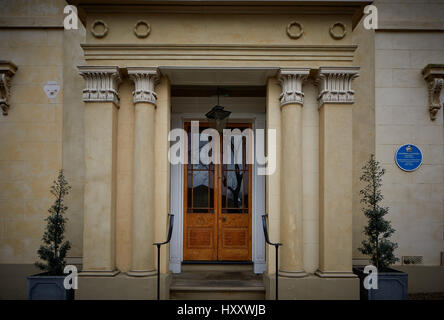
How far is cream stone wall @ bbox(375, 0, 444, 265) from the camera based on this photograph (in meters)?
6.97

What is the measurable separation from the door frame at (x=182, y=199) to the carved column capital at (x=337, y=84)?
1.88 meters

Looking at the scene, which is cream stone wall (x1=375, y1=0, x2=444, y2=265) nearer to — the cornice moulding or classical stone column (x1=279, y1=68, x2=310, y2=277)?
the cornice moulding

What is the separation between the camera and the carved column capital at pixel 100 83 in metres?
5.71

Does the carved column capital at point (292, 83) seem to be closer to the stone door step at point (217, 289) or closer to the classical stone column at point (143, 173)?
the classical stone column at point (143, 173)

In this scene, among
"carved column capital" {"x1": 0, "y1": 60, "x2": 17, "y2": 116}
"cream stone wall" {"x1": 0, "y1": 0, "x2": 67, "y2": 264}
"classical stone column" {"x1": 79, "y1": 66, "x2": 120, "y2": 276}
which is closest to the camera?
"classical stone column" {"x1": 79, "y1": 66, "x2": 120, "y2": 276}

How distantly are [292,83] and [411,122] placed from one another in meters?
2.78

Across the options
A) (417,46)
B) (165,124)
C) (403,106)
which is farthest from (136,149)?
(417,46)

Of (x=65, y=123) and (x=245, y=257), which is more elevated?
(x=65, y=123)

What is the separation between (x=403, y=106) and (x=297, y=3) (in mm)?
2980

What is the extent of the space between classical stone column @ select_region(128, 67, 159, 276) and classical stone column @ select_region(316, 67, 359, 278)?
2.63 metres

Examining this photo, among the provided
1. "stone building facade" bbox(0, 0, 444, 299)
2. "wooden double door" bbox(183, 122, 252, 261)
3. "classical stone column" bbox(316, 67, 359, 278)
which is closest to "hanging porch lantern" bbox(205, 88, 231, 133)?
"stone building facade" bbox(0, 0, 444, 299)

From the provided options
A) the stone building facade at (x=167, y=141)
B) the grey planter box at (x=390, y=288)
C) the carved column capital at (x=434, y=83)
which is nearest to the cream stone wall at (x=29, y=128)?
the stone building facade at (x=167, y=141)

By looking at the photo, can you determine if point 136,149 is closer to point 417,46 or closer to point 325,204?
point 325,204

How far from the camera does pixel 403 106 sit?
23.1ft
